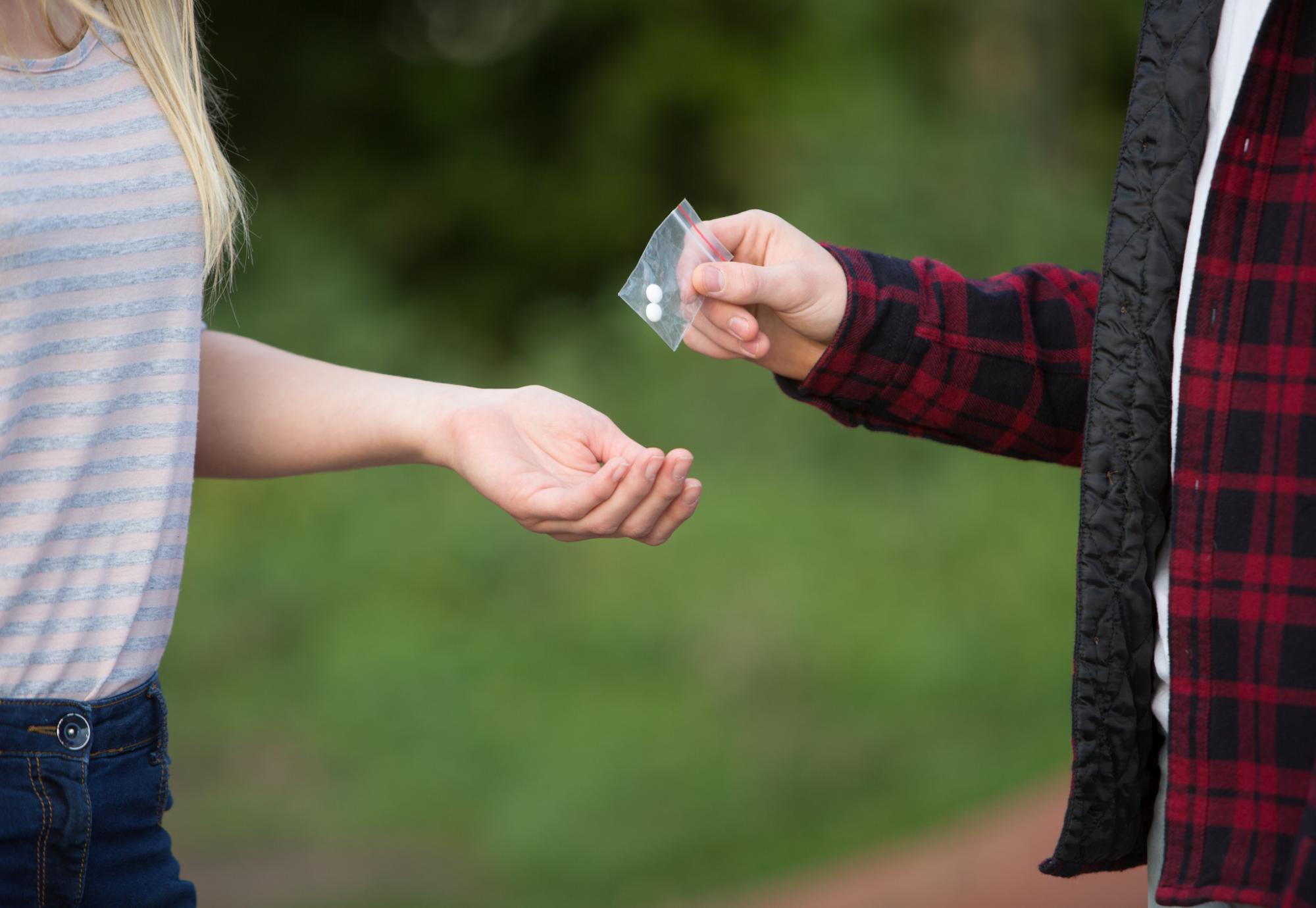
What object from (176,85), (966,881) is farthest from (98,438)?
(966,881)

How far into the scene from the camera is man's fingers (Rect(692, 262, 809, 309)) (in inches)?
71.2

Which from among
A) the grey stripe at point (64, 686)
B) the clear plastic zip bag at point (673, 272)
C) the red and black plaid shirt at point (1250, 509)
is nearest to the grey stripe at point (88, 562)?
the grey stripe at point (64, 686)

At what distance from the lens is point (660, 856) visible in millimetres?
3760

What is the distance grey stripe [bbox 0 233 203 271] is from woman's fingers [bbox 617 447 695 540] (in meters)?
0.64

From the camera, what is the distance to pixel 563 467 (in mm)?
1713

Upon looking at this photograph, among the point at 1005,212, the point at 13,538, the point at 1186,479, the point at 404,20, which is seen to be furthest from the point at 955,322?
the point at 404,20

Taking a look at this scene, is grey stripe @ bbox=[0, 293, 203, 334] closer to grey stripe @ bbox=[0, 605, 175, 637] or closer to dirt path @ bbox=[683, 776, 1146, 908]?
grey stripe @ bbox=[0, 605, 175, 637]

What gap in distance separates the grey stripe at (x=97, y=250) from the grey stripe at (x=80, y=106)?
0.52 feet

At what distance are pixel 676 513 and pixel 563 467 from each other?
170 mm

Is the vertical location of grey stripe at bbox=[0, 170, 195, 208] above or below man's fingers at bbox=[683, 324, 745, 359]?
above

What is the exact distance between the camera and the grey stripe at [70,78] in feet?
4.70

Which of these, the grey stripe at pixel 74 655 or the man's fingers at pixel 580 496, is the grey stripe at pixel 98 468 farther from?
the man's fingers at pixel 580 496

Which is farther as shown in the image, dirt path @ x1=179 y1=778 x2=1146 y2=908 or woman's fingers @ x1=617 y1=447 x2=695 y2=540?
dirt path @ x1=179 y1=778 x2=1146 y2=908

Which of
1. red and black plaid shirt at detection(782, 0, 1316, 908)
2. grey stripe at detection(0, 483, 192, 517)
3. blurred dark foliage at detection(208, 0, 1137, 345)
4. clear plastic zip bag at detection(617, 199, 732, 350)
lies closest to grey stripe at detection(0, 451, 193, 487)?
grey stripe at detection(0, 483, 192, 517)
